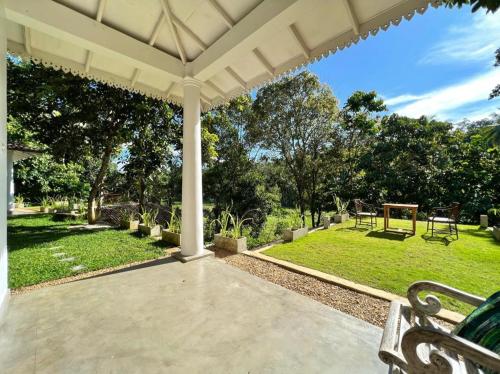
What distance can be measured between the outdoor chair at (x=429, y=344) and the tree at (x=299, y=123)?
9340mm

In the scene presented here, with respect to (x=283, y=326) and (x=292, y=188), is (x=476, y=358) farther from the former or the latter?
(x=292, y=188)

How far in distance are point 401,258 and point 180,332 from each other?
4062mm

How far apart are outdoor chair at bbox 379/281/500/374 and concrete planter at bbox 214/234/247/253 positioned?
333 cm

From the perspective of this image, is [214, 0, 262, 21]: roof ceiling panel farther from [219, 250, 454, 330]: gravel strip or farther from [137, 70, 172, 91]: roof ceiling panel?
[219, 250, 454, 330]: gravel strip

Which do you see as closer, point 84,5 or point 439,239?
point 84,5

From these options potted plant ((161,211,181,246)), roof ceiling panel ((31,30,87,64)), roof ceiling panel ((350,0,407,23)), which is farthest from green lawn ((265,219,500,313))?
roof ceiling panel ((31,30,87,64))

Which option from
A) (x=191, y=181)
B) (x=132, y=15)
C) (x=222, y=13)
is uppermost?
(x=132, y=15)

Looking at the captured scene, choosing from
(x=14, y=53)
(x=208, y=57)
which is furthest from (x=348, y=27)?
(x=14, y=53)

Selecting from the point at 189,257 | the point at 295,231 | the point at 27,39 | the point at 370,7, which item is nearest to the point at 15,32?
the point at 27,39

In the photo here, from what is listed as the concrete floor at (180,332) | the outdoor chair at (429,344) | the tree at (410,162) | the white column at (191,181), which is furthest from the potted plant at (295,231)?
the tree at (410,162)

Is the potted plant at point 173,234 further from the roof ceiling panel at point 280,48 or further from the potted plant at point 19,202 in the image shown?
the potted plant at point 19,202

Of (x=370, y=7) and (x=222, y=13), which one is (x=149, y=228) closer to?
(x=222, y=13)

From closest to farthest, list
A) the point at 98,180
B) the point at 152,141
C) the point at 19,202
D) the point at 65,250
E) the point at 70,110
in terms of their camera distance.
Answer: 1. the point at 65,250
2. the point at 70,110
3. the point at 152,141
4. the point at 98,180
5. the point at 19,202

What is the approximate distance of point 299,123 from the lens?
1068 cm
